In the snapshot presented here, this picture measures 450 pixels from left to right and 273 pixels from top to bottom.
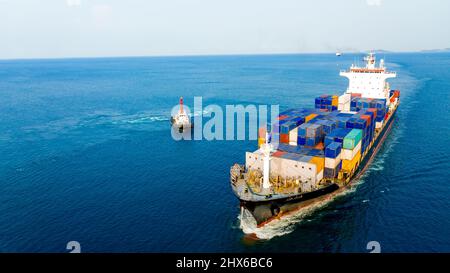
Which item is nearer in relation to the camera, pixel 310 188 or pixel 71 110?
pixel 310 188

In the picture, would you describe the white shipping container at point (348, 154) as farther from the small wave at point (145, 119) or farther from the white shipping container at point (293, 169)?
the small wave at point (145, 119)

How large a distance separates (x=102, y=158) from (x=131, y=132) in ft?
57.8

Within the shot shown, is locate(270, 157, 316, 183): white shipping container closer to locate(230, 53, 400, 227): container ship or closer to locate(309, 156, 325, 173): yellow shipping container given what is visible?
locate(230, 53, 400, 227): container ship

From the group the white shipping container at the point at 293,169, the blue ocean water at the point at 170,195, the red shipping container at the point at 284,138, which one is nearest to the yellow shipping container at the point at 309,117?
the red shipping container at the point at 284,138

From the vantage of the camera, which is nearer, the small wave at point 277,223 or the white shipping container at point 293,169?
the small wave at point 277,223

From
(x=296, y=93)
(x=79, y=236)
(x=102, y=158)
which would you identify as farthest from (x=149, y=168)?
(x=296, y=93)

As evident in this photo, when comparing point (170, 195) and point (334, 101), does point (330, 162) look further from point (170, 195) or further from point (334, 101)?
point (334, 101)

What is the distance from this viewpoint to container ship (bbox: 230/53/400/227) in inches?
1361

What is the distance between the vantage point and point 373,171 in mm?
48969

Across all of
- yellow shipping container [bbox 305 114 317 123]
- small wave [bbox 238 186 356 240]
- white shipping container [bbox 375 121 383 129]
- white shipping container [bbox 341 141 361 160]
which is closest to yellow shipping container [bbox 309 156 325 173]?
white shipping container [bbox 341 141 361 160]

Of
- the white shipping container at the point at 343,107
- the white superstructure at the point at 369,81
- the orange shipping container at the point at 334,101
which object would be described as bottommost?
the white shipping container at the point at 343,107

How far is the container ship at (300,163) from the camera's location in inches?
1361
